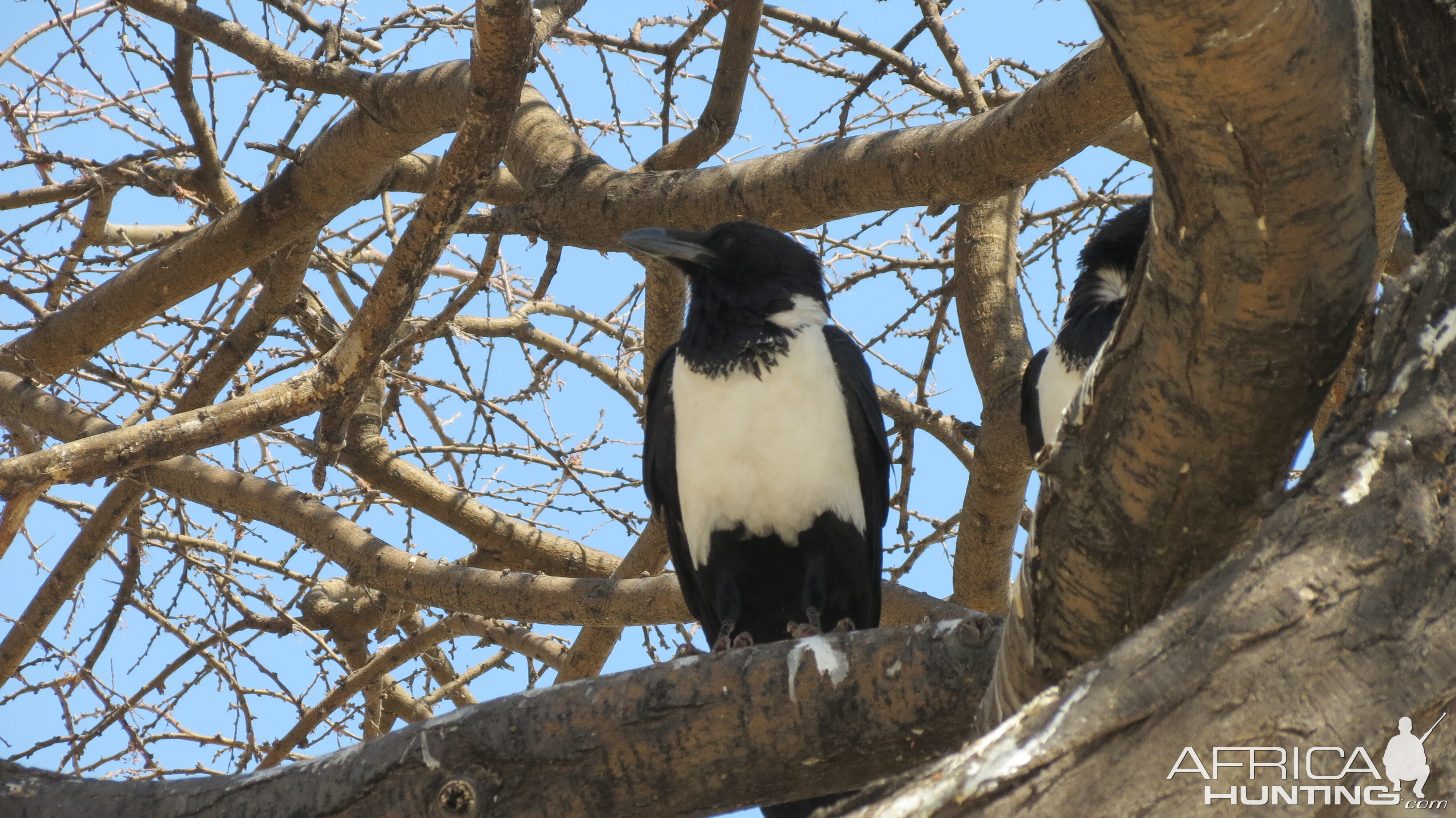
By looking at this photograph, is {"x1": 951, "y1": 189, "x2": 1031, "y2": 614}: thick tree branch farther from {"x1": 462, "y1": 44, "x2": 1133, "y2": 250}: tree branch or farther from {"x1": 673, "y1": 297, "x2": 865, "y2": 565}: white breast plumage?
{"x1": 462, "y1": 44, "x2": 1133, "y2": 250}: tree branch

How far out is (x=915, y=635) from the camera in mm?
2330

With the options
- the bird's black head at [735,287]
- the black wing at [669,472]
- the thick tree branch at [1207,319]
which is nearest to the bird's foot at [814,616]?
the black wing at [669,472]

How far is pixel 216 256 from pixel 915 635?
2.77 metres

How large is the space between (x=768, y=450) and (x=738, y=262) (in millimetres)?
663

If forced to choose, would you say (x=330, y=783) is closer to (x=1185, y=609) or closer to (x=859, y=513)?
(x=1185, y=609)

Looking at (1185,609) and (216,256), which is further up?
(216,256)

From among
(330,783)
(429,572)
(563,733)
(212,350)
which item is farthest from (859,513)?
(212,350)

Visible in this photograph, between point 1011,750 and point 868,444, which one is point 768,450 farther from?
point 1011,750

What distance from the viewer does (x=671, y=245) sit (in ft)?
12.4

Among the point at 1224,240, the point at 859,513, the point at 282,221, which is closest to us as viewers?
the point at 1224,240

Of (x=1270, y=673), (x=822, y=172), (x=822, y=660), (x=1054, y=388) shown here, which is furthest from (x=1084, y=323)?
(x=1270, y=673)

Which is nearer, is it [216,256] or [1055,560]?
[1055,560]

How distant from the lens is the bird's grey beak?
3.74 m

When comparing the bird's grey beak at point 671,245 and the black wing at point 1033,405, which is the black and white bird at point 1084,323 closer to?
the black wing at point 1033,405
